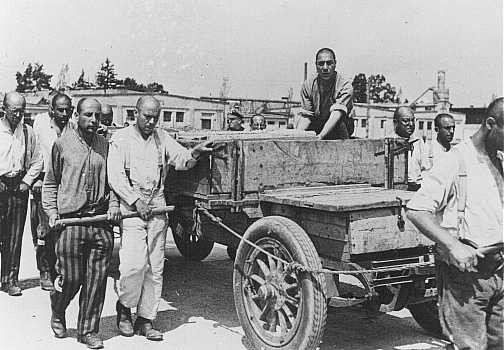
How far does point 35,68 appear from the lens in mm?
72000

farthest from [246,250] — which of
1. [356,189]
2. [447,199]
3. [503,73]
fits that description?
[503,73]

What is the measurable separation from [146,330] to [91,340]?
502mm

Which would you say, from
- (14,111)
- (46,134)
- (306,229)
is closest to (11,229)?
(46,134)

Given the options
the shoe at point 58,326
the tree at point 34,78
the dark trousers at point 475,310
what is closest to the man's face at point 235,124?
the shoe at point 58,326

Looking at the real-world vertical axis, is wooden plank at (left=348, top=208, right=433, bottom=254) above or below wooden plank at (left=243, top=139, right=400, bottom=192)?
below

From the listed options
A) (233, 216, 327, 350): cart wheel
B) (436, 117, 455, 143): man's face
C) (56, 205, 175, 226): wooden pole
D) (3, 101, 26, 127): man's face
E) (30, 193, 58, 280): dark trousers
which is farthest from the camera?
(436, 117, 455, 143): man's face

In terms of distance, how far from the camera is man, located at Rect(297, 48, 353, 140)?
6289 mm

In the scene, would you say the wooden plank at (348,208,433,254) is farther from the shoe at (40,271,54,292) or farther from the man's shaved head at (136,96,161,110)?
the shoe at (40,271,54,292)

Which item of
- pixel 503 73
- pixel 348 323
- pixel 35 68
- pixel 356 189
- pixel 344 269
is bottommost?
pixel 348 323

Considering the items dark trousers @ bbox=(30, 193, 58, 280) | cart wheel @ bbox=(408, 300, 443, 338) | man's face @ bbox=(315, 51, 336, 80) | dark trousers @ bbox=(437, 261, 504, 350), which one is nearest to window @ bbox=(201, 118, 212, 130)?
dark trousers @ bbox=(30, 193, 58, 280)

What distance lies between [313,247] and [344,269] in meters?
0.27

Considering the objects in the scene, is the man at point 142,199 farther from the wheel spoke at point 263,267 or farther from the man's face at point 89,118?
the wheel spoke at point 263,267

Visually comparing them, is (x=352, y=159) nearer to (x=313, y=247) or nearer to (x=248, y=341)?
(x=313, y=247)

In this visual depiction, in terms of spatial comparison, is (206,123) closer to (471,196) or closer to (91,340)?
(91,340)
